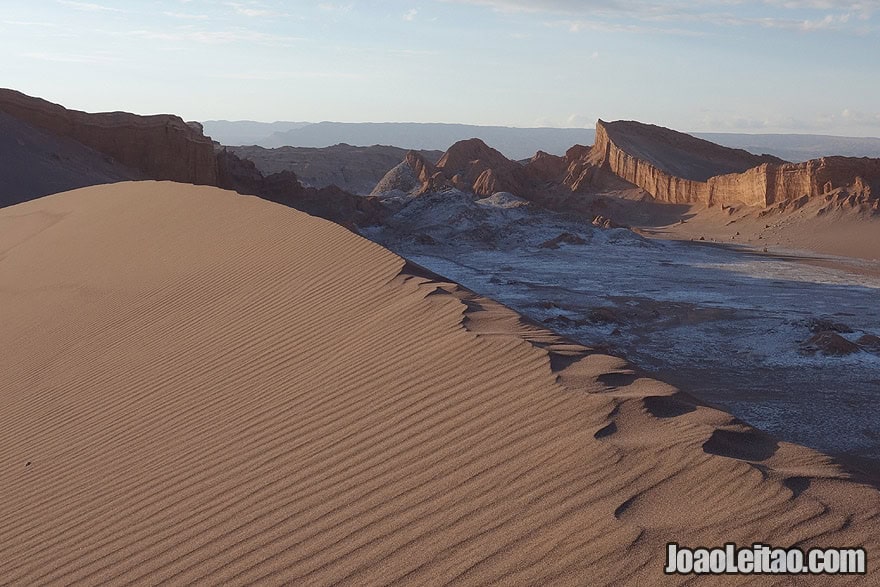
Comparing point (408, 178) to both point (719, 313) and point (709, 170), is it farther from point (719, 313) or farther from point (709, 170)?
point (719, 313)

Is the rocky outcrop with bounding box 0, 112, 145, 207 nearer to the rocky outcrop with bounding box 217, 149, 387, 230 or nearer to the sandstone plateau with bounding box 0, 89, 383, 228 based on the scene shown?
the sandstone plateau with bounding box 0, 89, 383, 228

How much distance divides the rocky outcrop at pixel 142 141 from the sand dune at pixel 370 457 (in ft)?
60.0

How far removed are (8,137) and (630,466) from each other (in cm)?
2252

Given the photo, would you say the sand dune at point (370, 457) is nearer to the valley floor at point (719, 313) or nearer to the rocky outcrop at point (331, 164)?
the valley floor at point (719, 313)

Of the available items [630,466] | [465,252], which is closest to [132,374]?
[630,466]

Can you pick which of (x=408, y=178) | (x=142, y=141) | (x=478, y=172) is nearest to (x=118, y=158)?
(x=142, y=141)

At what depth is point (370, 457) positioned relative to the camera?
12.7 feet

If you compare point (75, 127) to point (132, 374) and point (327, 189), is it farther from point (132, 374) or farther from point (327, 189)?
point (132, 374)

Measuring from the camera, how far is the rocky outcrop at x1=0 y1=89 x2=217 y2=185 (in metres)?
24.6

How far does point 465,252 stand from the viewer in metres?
23.5

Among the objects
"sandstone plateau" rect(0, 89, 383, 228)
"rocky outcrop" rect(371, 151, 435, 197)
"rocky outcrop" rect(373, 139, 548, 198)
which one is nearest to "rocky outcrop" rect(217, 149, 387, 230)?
"sandstone plateau" rect(0, 89, 383, 228)

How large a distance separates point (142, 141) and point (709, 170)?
24774mm

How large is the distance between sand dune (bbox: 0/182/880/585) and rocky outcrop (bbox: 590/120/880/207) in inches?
1024

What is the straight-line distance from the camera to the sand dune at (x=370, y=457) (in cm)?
299
